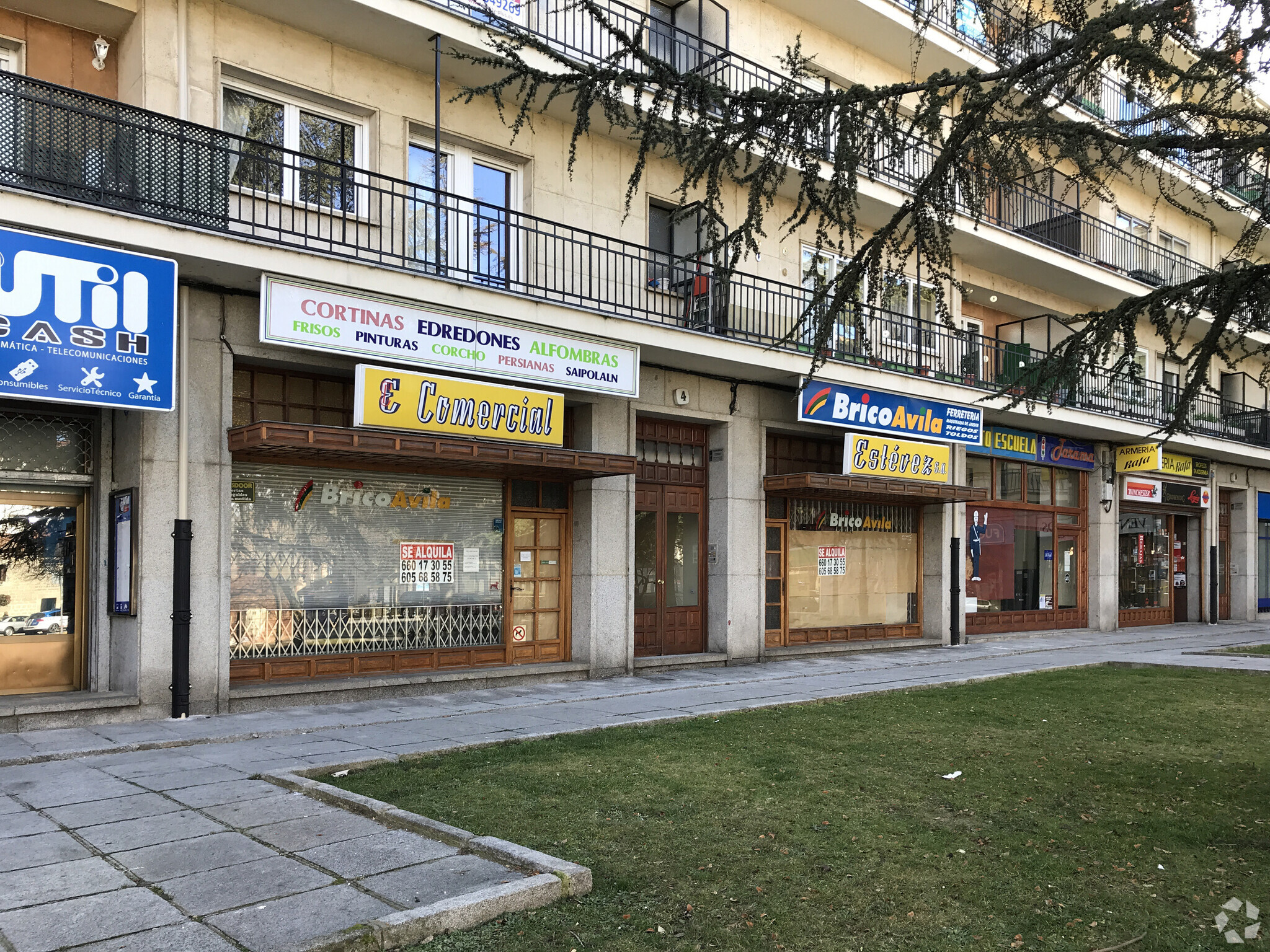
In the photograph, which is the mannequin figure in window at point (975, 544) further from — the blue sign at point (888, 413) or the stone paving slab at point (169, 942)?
the stone paving slab at point (169, 942)

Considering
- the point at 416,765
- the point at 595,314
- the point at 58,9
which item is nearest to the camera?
the point at 416,765

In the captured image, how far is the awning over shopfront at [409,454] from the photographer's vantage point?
10.2m

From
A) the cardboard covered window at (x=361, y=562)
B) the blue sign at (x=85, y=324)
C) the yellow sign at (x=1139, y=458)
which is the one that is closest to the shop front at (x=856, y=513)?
the cardboard covered window at (x=361, y=562)

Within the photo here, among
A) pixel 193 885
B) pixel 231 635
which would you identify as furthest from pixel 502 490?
pixel 193 885

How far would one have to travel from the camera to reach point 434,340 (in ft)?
37.5

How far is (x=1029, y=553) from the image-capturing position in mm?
21719

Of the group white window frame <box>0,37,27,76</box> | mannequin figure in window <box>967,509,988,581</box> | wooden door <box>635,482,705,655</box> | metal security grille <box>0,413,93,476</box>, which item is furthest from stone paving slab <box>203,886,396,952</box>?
mannequin figure in window <box>967,509,988,581</box>

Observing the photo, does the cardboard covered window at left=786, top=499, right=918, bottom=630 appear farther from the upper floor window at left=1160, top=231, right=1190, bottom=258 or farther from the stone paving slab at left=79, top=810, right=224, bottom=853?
the upper floor window at left=1160, top=231, right=1190, bottom=258

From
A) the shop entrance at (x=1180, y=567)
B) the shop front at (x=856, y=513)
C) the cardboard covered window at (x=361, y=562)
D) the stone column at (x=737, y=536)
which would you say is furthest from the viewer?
the shop entrance at (x=1180, y=567)

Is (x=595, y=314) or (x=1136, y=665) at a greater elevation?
(x=595, y=314)

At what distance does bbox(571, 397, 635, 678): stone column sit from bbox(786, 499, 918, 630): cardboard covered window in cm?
395

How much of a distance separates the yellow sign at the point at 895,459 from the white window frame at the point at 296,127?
8.53 metres

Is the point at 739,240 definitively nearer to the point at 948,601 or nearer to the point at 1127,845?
the point at 1127,845

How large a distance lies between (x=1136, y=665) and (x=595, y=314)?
10.2 metres
